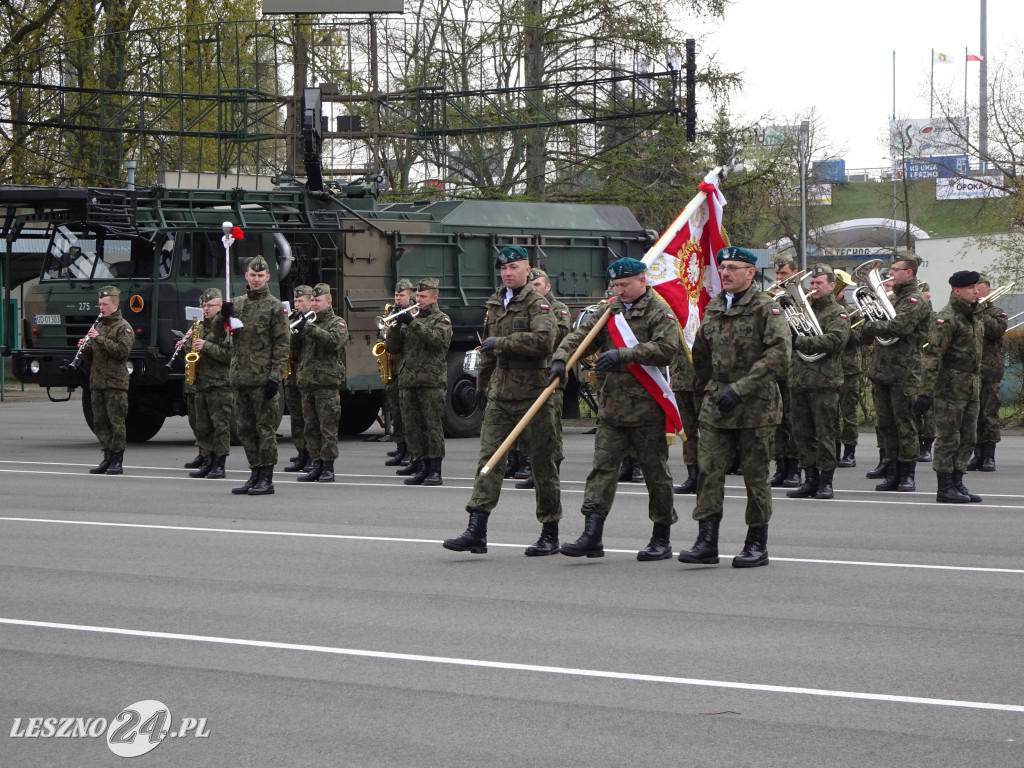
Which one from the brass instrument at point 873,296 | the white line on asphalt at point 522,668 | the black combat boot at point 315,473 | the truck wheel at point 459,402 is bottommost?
the white line on asphalt at point 522,668

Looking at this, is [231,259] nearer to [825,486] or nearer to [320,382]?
[320,382]

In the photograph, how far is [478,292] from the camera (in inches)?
829

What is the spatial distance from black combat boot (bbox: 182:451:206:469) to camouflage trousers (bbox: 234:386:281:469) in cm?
206

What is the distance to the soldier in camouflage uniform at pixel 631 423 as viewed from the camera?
922 centimetres

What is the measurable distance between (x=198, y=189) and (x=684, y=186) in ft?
57.5

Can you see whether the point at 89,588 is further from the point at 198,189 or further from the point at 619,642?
the point at 198,189

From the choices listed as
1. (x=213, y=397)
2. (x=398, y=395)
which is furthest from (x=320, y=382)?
(x=398, y=395)

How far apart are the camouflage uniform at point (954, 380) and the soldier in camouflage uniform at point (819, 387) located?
985 millimetres

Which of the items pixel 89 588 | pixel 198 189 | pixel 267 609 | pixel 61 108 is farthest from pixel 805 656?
pixel 61 108

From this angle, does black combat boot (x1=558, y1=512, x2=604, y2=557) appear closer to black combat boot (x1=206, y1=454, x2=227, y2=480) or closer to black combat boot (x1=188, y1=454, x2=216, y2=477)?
black combat boot (x1=206, y1=454, x2=227, y2=480)

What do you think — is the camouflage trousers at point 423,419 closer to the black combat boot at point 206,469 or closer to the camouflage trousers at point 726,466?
the black combat boot at point 206,469

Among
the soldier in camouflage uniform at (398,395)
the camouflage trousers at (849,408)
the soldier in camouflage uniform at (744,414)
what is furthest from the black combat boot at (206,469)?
the soldier in camouflage uniform at (744,414)

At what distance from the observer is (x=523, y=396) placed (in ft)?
31.7

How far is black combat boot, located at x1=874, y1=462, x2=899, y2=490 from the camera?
44.2 ft
